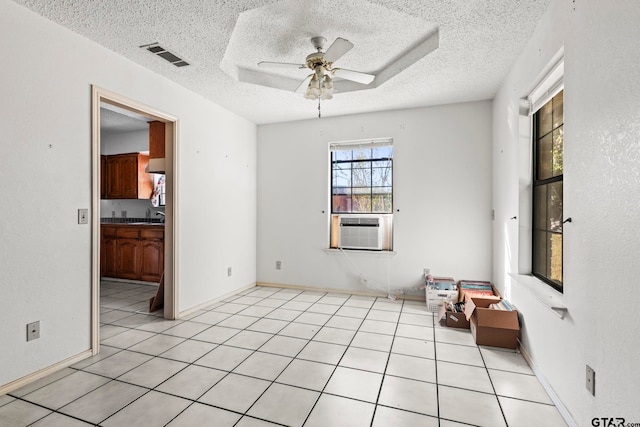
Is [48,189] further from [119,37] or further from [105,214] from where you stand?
[105,214]

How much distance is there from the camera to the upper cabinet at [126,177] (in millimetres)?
5535

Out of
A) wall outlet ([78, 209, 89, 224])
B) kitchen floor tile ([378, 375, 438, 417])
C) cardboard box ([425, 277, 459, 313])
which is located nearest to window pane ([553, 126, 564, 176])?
kitchen floor tile ([378, 375, 438, 417])

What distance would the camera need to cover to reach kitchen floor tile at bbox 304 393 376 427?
5.65 feet

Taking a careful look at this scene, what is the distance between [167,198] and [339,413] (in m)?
2.74

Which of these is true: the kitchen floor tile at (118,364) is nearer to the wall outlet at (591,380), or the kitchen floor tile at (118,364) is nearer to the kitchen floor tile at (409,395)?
the kitchen floor tile at (409,395)

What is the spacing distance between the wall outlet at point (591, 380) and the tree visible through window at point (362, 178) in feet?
9.76

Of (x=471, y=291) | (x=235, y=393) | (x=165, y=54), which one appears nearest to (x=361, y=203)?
(x=471, y=291)

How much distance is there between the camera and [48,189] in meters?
2.27

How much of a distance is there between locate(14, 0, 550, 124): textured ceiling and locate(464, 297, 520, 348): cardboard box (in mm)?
2251

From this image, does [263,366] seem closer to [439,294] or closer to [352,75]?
[439,294]

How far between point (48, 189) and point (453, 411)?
10.1 ft

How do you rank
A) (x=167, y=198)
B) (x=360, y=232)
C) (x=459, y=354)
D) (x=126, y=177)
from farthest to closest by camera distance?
(x=126, y=177) < (x=360, y=232) < (x=167, y=198) < (x=459, y=354)

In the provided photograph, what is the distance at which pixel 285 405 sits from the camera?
188 centimetres

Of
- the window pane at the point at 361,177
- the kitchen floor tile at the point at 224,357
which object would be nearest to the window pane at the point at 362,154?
the window pane at the point at 361,177
